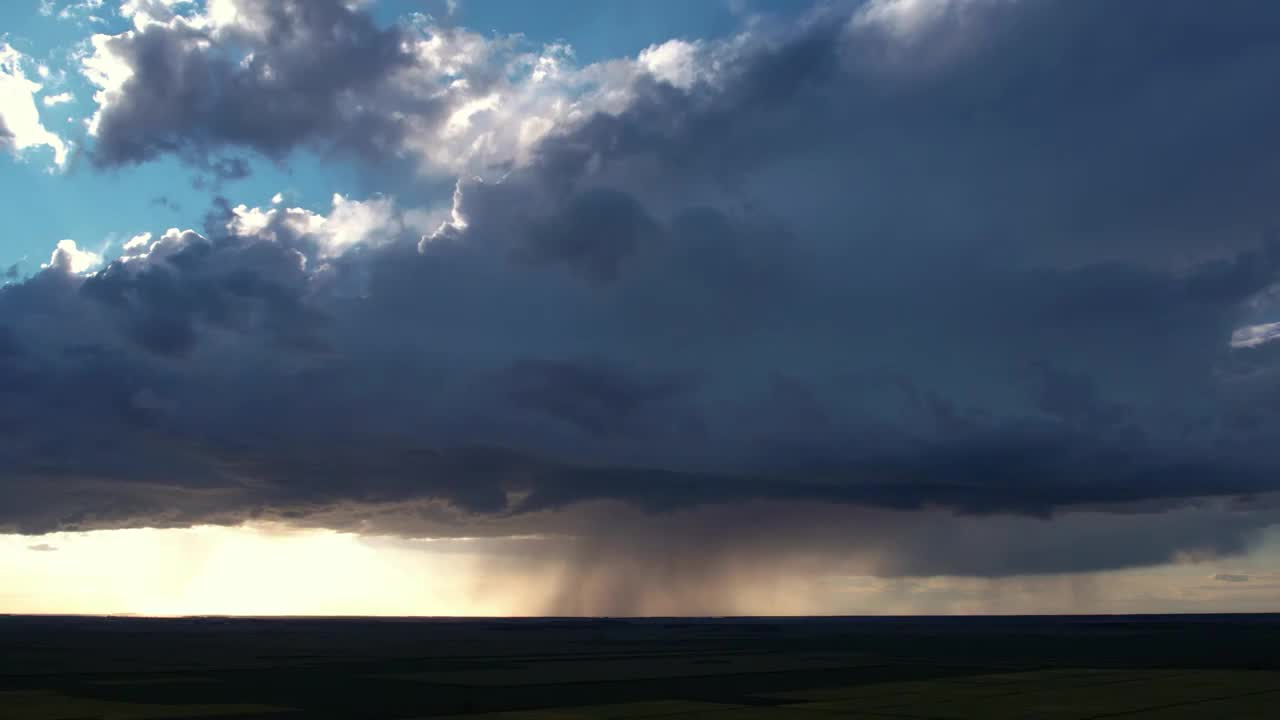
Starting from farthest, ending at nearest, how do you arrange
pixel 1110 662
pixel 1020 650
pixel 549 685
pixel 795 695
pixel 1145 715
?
pixel 1020 650 < pixel 1110 662 < pixel 549 685 < pixel 795 695 < pixel 1145 715

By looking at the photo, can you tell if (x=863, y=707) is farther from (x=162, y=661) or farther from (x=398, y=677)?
(x=162, y=661)

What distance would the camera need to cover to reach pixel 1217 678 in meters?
83.6

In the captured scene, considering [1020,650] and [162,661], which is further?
[1020,650]

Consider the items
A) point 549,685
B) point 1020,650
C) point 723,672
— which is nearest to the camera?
point 549,685

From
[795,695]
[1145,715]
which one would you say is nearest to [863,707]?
[795,695]

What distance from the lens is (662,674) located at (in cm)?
9275

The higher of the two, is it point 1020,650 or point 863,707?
point 1020,650

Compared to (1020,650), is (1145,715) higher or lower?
lower

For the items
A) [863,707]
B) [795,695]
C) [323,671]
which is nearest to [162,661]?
[323,671]

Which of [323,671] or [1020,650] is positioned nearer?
[323,671]

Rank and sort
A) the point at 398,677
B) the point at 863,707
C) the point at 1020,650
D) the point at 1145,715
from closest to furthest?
the point at 1145,715, the point at 863,707, the point at 398,677, the point at 1020,650

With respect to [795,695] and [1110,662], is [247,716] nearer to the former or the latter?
[795,695]

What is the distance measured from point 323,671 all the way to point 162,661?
28626mm

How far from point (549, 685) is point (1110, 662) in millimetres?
58751
